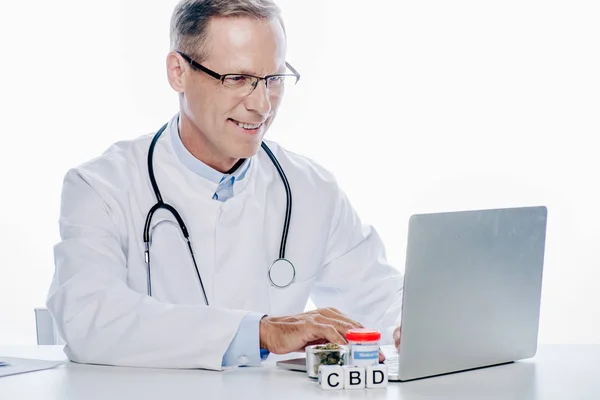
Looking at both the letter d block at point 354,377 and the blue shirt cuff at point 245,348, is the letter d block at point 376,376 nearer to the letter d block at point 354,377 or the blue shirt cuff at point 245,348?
the letter d block at point 354,377

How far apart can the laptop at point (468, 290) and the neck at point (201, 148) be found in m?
0.64

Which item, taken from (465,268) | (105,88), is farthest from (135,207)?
(105,88)

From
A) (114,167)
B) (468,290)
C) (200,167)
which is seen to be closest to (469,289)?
(468,290)

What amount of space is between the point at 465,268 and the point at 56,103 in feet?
8.13

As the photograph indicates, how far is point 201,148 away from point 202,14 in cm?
32

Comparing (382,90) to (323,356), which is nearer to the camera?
(323,356)

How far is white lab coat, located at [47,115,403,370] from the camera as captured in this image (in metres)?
1.73

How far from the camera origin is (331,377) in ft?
4.92

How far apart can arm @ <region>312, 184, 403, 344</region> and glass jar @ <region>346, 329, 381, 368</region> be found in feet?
1.90

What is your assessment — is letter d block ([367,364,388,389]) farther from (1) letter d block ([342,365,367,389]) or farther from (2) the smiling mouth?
(2) the smiling mouth

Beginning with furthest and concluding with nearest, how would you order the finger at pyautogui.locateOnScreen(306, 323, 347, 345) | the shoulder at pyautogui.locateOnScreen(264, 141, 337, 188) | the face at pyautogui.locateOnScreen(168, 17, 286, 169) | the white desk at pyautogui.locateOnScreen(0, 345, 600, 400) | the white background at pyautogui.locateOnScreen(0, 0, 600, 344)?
the white background at pyautogui.locateOnScreen(0, 0, 600, 344) → the shoulder at pyautogui.locateOnScreen(264, 141, 337, 188) → the face at pyautogui.locateOnScreen(168, 17, 286, 169) → the finger at pyautogui.locateOnScreen(306, 323, 347, 345) → the white desk at pyautogui.locateOnScreen(0, 345, 600, 400)

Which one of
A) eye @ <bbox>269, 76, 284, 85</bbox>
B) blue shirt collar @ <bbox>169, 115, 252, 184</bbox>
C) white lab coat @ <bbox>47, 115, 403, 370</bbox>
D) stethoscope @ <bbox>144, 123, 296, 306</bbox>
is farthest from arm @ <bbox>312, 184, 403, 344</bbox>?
eye @ <bbox>269, 76, 284, 85</bbox>

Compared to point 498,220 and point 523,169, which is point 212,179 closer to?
point 498,220

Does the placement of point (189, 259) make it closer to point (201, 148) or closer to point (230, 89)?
point (201, 148)
